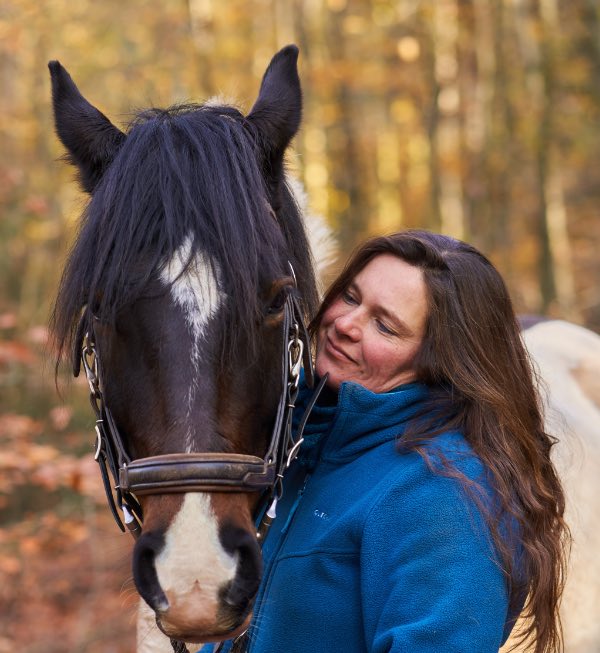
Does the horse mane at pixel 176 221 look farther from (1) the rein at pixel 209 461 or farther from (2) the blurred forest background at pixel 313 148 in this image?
(2) the blurred forest background at pixel 313 148

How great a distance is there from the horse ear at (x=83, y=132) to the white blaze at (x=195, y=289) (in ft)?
1.83

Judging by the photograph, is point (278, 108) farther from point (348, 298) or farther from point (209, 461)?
point (209, 461)

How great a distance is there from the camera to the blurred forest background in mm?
7613

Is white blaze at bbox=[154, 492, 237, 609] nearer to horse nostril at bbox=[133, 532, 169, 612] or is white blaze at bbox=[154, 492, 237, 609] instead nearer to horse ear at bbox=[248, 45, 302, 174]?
horse nostril at bbox=[133, 532, 169, 612]

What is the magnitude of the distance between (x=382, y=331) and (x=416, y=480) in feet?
1.51

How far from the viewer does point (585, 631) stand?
3432 mm

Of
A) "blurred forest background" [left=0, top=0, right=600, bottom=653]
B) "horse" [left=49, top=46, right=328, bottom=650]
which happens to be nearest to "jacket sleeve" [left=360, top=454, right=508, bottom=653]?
"horse" [left=49, top=46, right=328, bottom=650]

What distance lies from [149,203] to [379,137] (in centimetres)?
2002

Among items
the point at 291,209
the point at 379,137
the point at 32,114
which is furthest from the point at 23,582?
the point at 379,137

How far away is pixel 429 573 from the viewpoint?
183 cm

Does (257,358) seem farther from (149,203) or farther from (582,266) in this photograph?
(582,266)

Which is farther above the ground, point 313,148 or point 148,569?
point 313,148

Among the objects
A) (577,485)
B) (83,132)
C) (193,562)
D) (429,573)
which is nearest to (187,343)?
(193,562)

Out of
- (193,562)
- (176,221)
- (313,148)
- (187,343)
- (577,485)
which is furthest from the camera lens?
(313,148)
